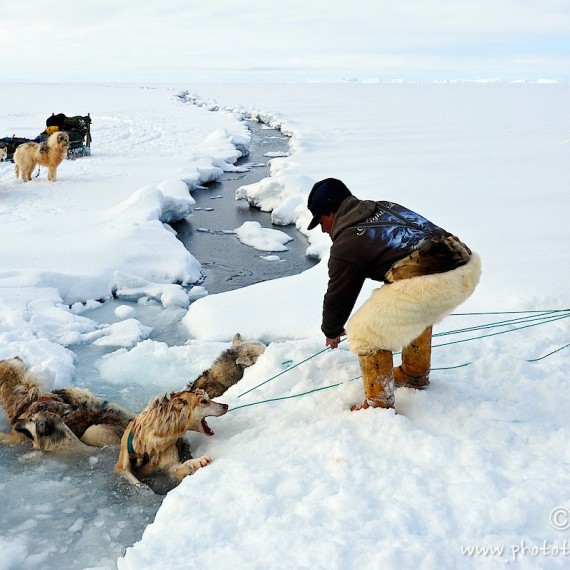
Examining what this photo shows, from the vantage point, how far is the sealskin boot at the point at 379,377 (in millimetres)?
2848

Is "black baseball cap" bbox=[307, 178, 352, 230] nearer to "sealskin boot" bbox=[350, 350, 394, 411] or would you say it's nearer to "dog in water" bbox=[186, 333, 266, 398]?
"sealskin boot" bbox=[350, 350, 394, 411]

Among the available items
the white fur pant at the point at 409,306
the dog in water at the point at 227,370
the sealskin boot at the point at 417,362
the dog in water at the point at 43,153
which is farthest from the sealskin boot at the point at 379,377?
the dog in water at the point at 43,153

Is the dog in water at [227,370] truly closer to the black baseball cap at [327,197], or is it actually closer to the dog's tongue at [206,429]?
the dog's tongue at [206,429]

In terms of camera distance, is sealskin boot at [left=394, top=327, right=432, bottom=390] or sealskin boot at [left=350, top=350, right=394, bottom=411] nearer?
sealskin boot at [left=350, top=350, right=394, bottom=411]

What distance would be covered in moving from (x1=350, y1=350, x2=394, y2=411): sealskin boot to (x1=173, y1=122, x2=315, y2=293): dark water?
396 cm

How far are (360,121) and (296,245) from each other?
17.6 meters

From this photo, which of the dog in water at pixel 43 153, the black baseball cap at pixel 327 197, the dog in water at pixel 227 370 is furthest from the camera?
the dog in water at pixel 43 153

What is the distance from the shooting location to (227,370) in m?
4.10

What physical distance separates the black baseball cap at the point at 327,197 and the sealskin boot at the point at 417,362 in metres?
0.88

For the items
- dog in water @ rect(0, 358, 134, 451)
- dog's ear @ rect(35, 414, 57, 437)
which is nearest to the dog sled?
dog in water @ rect(0, 358, 134, 451)

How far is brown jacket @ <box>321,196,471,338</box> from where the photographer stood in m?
2.66

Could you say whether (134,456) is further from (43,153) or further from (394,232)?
(43,153)

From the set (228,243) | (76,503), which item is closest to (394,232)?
(76,503)

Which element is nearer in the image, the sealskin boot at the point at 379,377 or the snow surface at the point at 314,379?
the snow surface at the point at 314,379
